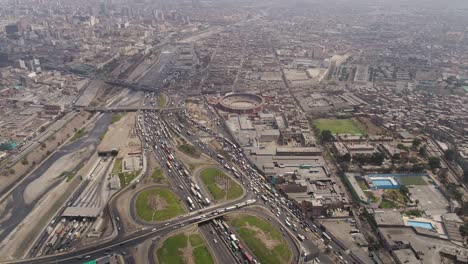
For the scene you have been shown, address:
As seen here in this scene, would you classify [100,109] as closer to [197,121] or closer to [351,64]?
[197,121]

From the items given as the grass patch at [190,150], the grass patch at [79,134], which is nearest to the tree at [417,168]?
the grass patch at [190,150]

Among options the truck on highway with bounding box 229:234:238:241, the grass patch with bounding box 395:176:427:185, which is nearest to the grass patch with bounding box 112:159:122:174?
the truck on highway with bounding box 229:234:238:241

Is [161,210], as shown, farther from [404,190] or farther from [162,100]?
[162,100]

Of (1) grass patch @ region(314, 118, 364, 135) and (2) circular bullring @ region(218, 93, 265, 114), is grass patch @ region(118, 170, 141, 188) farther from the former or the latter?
(1) grass patch @ region(314, 118, 364, 135)

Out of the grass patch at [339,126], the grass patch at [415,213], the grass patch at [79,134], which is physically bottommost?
the grass patch at [415,213]

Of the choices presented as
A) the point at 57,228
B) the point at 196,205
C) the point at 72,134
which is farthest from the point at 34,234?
the point at 72,134

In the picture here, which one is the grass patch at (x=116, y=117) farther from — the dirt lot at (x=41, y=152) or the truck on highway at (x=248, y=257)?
the truck on highway at (x=248, y=257)
